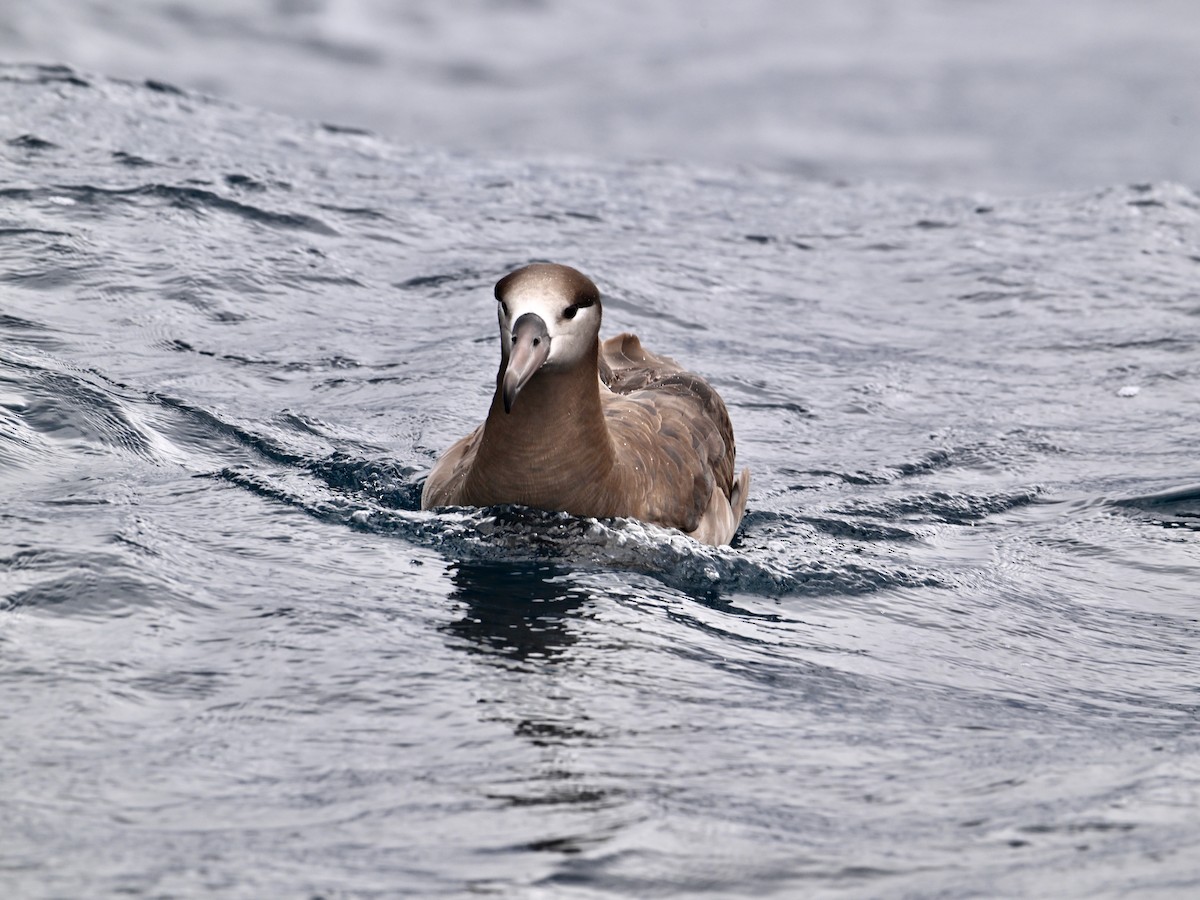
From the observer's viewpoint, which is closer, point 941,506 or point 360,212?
point 941,506

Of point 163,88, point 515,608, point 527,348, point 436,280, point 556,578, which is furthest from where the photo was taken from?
point 163,88

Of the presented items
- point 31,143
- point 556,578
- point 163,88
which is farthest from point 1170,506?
point 163,88

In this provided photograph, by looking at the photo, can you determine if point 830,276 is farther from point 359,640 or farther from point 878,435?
point 359,640

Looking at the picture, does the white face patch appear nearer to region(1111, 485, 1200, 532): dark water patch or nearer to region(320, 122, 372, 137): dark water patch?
region(1111, 485, 1200, 532): dark water patch

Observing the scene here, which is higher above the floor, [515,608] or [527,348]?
[527,348]

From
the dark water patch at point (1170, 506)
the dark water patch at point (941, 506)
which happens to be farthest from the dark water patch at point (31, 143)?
the dark water patch at point (1170, 506)

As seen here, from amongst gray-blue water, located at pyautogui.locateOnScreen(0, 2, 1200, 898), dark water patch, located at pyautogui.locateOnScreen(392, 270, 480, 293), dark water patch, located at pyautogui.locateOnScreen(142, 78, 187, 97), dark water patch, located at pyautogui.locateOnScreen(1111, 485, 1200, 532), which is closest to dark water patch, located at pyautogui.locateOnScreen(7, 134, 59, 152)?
gray-blue water, located at pyautogui.locateOnScreen(0, 2, 1200, 898)

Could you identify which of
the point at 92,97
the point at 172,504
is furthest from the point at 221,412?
the point at 92,97

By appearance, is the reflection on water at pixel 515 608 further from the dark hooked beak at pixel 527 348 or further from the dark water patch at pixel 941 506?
the dark water patch at pixel 941 506

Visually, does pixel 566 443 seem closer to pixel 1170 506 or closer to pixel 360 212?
pixel 1170 506

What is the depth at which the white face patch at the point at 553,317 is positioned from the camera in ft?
22.5

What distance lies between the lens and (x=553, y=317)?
6902 mm

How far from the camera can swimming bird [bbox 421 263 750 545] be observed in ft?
22.6

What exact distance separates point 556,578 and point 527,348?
3.05ft
